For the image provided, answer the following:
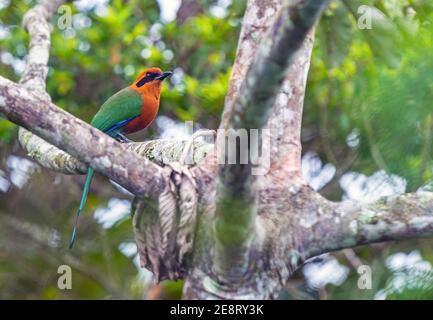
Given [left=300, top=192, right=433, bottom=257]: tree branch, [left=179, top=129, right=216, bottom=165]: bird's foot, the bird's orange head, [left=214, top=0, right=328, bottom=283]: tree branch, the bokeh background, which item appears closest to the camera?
[left=214, top=0, right=328, bottom=283]: tree branch

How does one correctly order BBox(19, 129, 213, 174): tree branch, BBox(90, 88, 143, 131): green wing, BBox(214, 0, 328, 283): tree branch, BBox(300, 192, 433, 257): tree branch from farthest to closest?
BBox(90, 88, 143, 131): green wing < BBox(19, 129, 213, 174): tree branch < BBox(300, 192, 433, 257): tree branch < BBox(214, 0, 328, 283): tree branch

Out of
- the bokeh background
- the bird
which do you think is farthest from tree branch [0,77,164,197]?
the bird

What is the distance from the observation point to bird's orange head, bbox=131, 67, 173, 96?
18.8 feet

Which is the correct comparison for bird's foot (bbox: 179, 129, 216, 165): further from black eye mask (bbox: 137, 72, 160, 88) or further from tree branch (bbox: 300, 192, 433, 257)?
black eye mask (bbox: 137, 72, 160, 88)

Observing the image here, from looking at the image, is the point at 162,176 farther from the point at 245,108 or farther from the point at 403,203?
the point at 403,203

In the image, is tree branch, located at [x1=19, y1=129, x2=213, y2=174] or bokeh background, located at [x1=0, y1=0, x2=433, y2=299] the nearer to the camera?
tree branch, located at [x1=19, y1=129, x2=213, y2=174]

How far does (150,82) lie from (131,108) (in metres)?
0.37

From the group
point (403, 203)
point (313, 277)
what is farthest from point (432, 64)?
point (313, 277)

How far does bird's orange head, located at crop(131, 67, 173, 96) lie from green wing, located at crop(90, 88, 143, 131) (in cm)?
10

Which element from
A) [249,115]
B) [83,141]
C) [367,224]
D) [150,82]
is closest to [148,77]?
Result: [150,82]

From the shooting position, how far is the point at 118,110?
5.43 metres

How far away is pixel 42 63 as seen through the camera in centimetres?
424

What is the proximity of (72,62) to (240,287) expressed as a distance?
4505 millimetres

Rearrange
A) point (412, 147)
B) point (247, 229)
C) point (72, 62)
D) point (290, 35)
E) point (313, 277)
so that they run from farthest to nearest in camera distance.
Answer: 1. point (72, 62)
2. point (313, 277)
3. point (412, 147)
4. point (247, 229)
5. point (290, 35)
